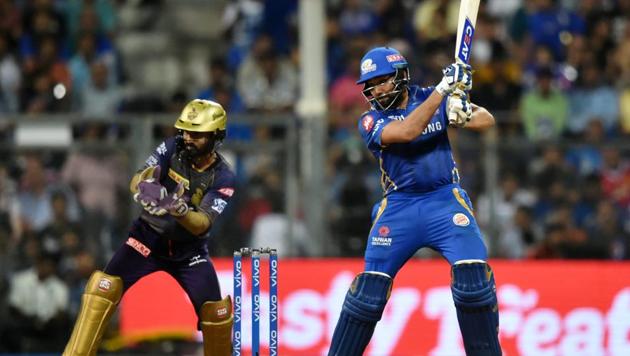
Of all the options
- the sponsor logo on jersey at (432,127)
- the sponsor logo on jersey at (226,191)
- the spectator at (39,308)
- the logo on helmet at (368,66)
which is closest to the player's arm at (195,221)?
the sponsor logo on jersey at (226,191)

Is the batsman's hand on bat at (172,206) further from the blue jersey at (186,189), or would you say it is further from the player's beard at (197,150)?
the player's beard at (197,150)

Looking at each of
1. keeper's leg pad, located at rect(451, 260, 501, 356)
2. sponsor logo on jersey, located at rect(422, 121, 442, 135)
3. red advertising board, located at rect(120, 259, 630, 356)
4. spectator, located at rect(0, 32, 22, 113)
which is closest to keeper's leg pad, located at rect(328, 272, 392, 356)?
keeper's leg pad, located at rect(451, 260, 501, 356)

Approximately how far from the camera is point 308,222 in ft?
49.7

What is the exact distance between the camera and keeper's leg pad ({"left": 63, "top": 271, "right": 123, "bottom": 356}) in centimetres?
1030

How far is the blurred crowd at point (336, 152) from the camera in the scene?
14.9m

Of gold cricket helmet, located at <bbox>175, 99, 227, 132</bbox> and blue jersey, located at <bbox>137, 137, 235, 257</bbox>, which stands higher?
gold cricket helmet, located at <bbox>175, 99, 227, 132</bbox>

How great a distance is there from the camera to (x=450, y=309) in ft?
48.1

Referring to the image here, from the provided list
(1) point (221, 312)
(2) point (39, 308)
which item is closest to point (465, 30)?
(1) point (221, 312)

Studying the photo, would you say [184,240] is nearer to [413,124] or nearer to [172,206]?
[172,206]

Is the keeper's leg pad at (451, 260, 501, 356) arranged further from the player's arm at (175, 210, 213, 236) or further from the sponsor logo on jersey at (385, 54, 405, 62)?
the player's arm at (175, 210, 213, 236)

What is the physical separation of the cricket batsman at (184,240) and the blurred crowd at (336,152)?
14.7 ft

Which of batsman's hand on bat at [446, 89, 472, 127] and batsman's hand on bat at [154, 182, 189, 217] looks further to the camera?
batsman's hand on bat at [154, 182, 189, 217]

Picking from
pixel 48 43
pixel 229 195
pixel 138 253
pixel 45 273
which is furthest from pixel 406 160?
pixel 48 43

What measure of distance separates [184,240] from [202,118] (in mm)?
895
